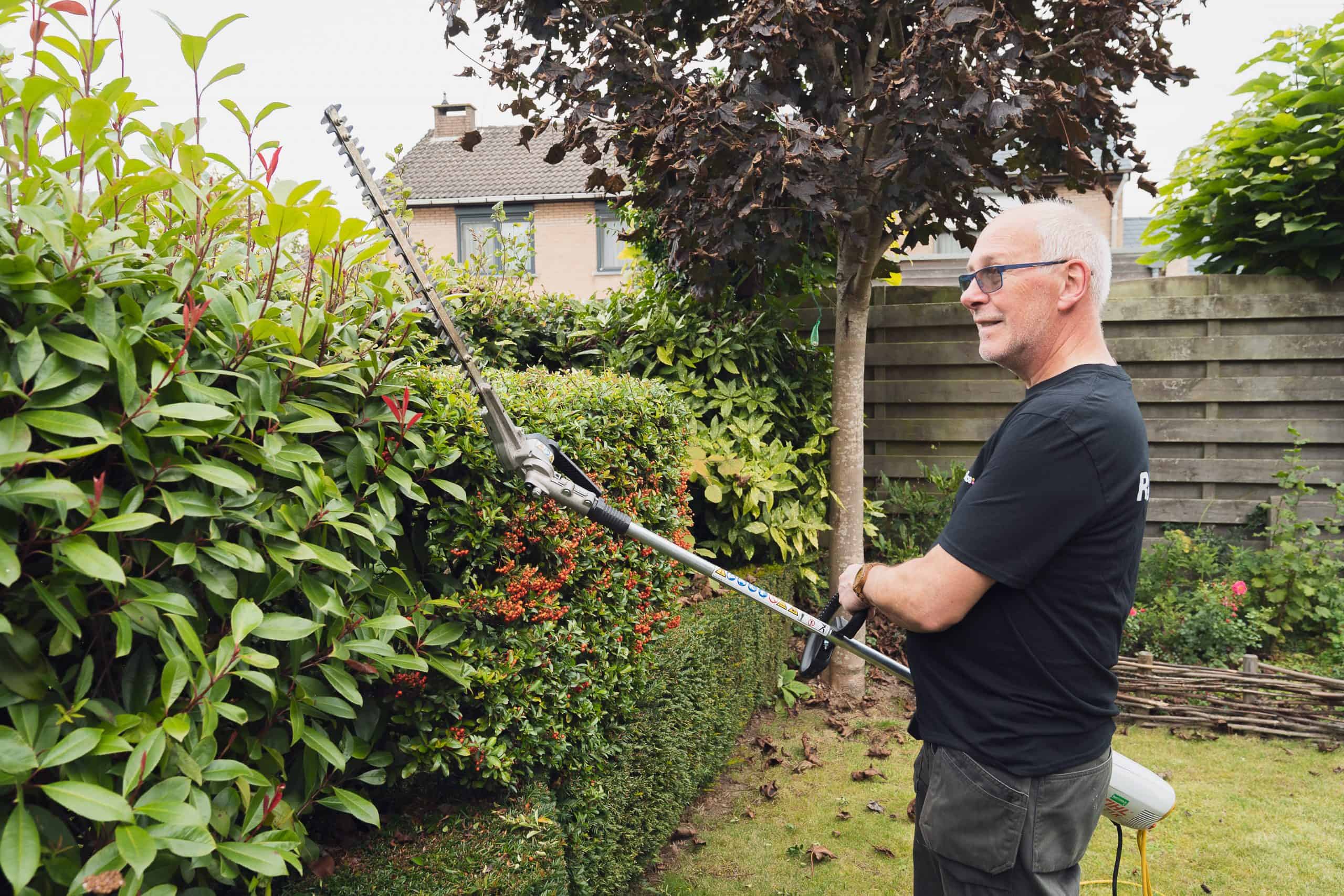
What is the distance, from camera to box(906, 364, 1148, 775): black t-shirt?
179cm

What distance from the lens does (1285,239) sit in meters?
6.25

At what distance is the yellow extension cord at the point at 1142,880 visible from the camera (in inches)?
109

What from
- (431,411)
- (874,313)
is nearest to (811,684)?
(874,313)

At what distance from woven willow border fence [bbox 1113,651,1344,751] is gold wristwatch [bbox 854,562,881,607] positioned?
3774 millimetres

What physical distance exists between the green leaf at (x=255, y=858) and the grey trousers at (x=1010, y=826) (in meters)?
1.40

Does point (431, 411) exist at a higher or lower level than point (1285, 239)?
lower

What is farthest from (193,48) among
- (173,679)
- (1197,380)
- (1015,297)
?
(1197,380)

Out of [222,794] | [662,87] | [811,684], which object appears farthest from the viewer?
[811,684]

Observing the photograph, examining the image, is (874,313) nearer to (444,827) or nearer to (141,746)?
(444,827)

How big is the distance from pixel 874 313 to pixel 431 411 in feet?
16.5

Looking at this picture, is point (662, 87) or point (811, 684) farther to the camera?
point (811, 684)

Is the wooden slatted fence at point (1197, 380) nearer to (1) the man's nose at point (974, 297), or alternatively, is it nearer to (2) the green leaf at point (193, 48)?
(1) the man's nose at point (974, 297)

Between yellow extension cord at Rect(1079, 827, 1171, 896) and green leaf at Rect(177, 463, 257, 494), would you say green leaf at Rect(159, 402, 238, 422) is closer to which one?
green leaf at Rect(177, 463, 257, 494)

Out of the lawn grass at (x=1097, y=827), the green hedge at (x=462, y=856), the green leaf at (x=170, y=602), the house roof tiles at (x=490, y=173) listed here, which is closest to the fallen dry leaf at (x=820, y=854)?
the lawn grass at (x=1097, y=827)
